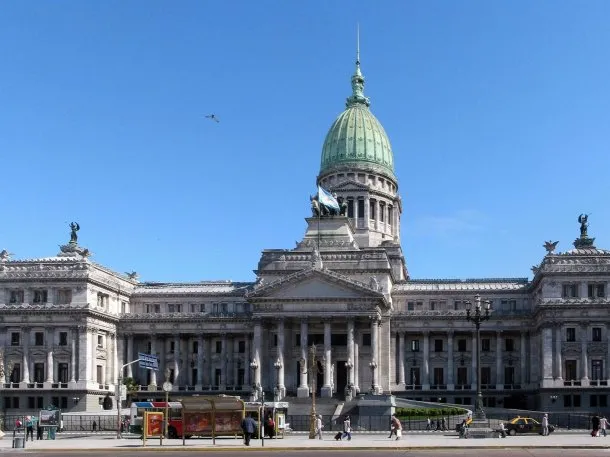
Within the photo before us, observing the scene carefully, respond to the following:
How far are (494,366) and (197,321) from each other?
4429cm

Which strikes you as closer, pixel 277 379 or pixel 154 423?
pixel 154 423

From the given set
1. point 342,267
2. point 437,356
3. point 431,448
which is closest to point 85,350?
point 342,267

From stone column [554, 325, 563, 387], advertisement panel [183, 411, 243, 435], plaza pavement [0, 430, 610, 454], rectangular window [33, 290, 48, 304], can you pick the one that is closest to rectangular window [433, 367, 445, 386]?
stone column [554, 325, 563, 387]

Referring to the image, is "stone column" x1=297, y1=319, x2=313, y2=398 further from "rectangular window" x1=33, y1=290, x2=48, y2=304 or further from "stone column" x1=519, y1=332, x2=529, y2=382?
"rectangular window" x1=33, y1=290, x2=48, y2=304

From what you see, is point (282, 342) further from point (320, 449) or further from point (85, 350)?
point (320, 449)

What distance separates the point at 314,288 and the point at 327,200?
2037cm

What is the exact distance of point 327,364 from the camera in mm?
142875

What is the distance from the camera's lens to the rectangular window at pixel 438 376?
15362 centimetres

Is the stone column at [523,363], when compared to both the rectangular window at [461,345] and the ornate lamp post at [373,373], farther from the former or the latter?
the ornate lamp post at [373,373]

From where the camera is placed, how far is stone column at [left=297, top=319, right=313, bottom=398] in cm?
14012

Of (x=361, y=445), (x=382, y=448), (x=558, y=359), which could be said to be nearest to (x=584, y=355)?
(x=558, y=359)

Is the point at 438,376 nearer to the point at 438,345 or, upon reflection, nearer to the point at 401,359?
the point at 438,345

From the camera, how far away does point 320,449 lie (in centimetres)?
7531

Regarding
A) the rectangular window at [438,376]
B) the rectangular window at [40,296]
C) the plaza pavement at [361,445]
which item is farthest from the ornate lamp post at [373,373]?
the plaza pavement at [361,445]
